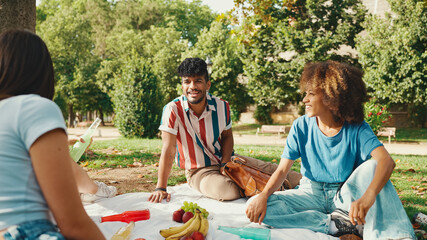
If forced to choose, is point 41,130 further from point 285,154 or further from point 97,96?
point 97,96

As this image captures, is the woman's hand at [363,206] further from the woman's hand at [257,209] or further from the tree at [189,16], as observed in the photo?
the tree at [189,16]

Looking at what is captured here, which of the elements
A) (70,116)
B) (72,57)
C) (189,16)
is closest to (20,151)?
(72,57)

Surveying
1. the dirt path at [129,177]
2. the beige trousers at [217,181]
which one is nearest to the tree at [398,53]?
the dirt path at [129,177]

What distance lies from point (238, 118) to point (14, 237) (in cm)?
2962

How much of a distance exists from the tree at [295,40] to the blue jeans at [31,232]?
18182 mm

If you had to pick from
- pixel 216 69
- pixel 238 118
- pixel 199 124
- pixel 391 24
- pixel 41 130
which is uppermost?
pixel 391 24

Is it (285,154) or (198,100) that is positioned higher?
(198,100)

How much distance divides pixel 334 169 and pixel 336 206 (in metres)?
0.36

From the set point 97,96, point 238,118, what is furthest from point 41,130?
point 97,96

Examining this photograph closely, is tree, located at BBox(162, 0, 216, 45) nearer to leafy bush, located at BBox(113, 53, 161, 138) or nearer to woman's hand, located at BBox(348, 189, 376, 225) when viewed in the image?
leafy bush, located at BBox(113, 53, 161, 138)

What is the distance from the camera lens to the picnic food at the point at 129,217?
128 inches

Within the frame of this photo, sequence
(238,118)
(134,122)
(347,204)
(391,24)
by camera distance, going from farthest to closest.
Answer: (238,118) → (391,24) → (134,122) → (347,204)

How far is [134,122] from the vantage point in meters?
14.8

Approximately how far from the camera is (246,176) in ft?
12.8
